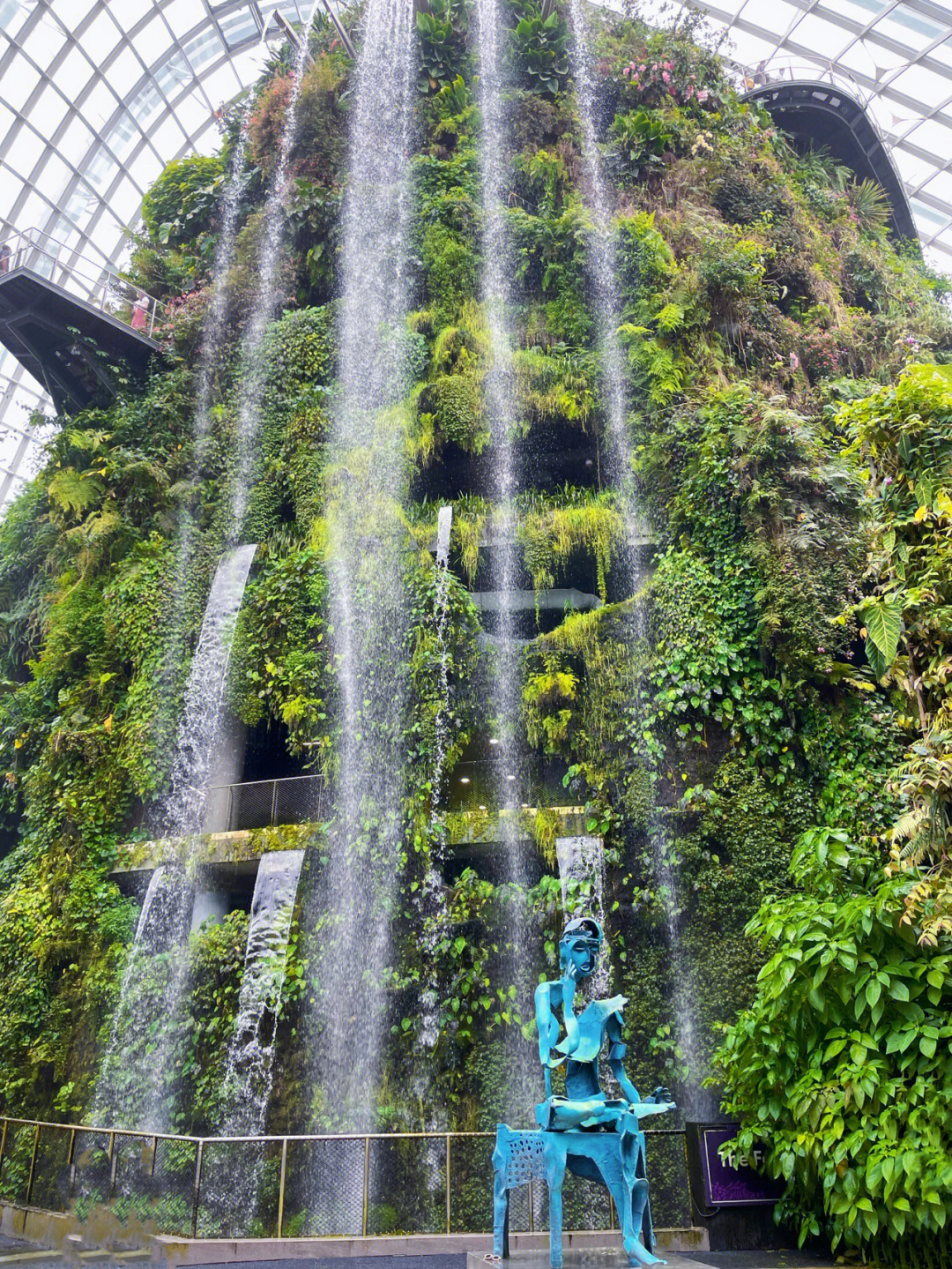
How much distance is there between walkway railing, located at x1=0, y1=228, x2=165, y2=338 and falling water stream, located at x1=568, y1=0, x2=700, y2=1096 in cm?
831

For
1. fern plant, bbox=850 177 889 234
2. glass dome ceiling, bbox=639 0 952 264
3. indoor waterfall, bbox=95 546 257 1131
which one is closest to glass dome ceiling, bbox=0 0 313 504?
indoor waterfall, bbox=95 546 257 1131

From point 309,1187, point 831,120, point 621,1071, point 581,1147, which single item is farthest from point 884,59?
point 309,1187

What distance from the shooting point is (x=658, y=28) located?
62.2 ft

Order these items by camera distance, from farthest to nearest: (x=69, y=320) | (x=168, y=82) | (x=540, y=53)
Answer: (x=168, y=82) < (x=540, y=53) < (x=69, y=320)

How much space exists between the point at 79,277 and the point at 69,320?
2.49ft

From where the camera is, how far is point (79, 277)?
1562 centimetres

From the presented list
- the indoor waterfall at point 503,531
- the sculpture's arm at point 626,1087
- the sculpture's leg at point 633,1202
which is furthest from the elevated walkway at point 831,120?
the sculpture's leg at point 633,1202

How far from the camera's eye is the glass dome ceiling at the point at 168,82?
2066 centimetres

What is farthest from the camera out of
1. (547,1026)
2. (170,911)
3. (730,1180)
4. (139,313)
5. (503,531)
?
(139,313)

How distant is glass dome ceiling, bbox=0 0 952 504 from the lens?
2066cm

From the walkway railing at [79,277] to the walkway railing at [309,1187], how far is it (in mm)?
12951

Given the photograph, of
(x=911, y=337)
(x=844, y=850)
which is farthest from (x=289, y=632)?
(x=911, y=337)

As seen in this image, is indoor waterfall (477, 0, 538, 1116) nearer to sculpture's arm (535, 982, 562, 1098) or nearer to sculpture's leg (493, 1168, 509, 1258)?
sculpture's leg (493, 1168, 509, 1258)

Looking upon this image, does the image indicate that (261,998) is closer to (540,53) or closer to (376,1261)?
(376,1261)
